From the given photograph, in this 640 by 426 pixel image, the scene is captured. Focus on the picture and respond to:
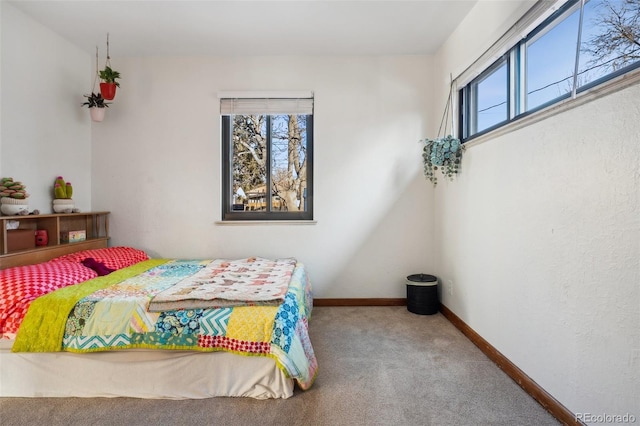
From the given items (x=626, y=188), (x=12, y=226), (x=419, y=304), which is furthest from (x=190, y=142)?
(x=626, y=188)

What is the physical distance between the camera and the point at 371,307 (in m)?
3.38

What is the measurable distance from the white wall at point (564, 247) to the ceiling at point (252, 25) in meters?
0.57

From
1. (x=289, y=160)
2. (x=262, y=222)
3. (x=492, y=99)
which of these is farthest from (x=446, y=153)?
(x=262, y=222)

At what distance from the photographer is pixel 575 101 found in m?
1.52

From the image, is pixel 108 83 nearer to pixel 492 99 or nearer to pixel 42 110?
pixel 42 110

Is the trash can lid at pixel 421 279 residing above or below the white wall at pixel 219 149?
below

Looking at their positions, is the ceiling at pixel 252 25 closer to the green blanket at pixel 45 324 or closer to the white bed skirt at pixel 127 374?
the green blanket at pixel 45 324

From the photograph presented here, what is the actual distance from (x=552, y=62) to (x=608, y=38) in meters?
0.37

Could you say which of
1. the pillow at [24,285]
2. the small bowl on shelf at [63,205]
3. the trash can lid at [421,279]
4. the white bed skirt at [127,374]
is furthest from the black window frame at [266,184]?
the white bed skirt at [127,374]

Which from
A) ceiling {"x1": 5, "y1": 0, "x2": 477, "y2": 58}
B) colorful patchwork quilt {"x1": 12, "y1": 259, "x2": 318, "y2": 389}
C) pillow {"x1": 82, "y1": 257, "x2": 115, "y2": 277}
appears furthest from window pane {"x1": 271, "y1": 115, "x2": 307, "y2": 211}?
colorful patchwork quilt {"x1": 12, "y1": 259, "x2": 318, "y2": 389}

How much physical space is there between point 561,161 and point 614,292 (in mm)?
642

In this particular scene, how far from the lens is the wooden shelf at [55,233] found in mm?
2340

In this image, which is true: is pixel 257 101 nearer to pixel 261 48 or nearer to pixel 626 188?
pixel 261 48

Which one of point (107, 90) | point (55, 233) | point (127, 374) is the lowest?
point (127, 374)
